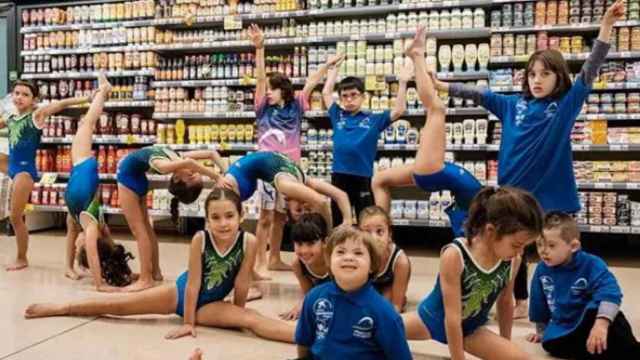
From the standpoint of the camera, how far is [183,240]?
689 cm

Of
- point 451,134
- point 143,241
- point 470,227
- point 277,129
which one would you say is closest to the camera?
point 470,227

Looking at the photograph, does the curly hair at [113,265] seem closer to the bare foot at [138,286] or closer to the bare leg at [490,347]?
the bare foot at [138,286]

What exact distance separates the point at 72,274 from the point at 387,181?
8.59 ft

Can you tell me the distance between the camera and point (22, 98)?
205 inches

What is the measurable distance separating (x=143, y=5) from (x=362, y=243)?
5793 mm

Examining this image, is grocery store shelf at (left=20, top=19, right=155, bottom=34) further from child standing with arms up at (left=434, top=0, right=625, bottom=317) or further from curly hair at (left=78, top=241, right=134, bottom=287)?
child standing with arms up at (left=434, top=0, right=625, bottom=317)

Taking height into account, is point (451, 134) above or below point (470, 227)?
above

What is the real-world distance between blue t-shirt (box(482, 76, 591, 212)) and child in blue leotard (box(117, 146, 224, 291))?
6.04 ft

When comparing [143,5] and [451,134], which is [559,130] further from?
[143,5]

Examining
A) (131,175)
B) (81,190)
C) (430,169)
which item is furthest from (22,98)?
(430,169)

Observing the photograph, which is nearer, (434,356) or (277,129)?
(434,356)

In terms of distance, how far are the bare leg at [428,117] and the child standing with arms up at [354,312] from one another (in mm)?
1069

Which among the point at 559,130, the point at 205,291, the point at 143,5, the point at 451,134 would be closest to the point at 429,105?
the point at 559,130

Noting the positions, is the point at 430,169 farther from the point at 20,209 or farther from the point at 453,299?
the point at 20,209
